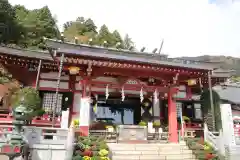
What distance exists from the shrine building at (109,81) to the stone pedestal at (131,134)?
1.74m

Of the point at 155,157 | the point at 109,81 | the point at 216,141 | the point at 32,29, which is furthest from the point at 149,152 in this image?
the point at 32,29

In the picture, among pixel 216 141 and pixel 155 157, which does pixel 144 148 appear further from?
pixel 216 141

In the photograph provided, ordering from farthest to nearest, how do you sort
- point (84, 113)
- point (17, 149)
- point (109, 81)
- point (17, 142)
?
point (109, 81) → point (84, 113) → point (17, 142) → point (17, 149)

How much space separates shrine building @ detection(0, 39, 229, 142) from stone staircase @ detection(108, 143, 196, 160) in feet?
5.00

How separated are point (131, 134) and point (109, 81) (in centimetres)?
388

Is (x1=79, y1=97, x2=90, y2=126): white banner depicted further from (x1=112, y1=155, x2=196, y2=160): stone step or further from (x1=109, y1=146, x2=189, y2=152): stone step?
(x1=112, y1=155, x2=196, y2=160): stone step

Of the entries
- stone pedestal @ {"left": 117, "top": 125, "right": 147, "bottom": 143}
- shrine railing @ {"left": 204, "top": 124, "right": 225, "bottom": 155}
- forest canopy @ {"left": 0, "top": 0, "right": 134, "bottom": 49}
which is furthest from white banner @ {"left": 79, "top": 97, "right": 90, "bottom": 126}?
forest canopy @ {"left": 0, "top": 0, "right": 134, "bottom": 49}

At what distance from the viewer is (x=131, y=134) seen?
11.5m

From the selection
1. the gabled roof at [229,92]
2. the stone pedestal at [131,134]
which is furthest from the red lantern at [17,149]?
the gabled roof at [229,92]

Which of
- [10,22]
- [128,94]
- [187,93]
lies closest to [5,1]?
[10,22]

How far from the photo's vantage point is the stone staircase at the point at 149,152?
9.90 m

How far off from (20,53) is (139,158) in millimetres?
8333

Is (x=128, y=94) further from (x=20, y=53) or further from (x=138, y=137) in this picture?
(x=20, y=53)

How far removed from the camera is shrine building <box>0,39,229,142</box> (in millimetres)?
11458
